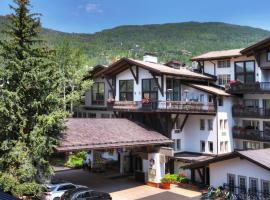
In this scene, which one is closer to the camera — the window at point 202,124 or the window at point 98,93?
the window at point 202,124

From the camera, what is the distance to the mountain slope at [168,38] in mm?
118562

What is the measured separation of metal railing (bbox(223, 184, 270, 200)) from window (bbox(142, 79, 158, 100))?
13207 millimetres

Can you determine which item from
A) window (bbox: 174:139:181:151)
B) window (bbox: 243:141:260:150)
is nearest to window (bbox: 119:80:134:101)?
window (bbox: 174:139:181:151)

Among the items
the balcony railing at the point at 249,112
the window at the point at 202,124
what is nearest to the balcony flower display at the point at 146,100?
the window at the point at 202,124

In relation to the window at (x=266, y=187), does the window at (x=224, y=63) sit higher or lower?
higher

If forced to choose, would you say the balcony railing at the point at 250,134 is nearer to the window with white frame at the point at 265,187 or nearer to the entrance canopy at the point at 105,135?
the entrance canopy at the point at 105,135

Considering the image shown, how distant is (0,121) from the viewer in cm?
2369

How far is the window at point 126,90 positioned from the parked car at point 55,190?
15.7 metres

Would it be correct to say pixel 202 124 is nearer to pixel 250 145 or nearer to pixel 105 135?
pixel 250 145

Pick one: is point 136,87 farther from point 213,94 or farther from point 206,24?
point 206,24

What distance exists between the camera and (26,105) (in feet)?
80.6

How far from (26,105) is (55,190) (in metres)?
6.91

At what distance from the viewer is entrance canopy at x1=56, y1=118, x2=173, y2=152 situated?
28.1 meters

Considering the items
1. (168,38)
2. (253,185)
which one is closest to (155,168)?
(253,185)
